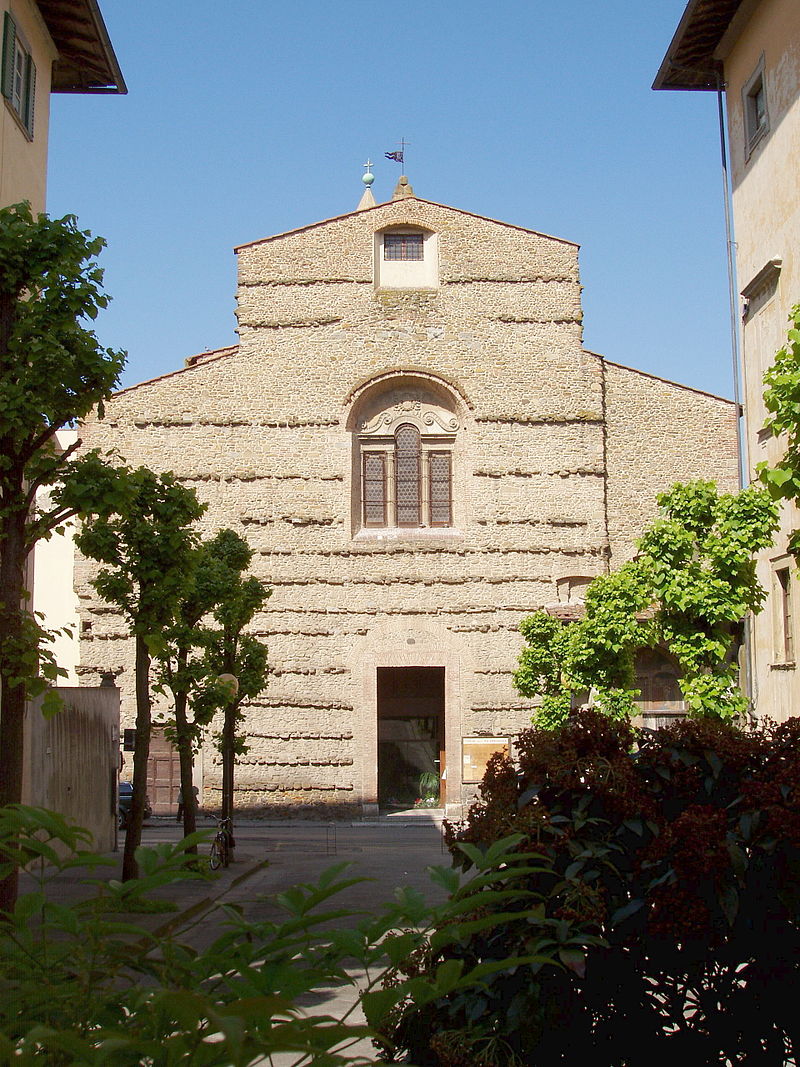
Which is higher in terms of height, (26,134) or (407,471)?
(26,134)

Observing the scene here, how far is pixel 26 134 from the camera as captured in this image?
17203 mm

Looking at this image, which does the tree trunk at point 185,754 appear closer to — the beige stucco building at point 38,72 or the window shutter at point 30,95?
the beige stucco building at point 38,72

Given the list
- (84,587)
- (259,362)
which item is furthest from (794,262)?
(84,587)

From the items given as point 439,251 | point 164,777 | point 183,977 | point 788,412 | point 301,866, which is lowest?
point 301,866

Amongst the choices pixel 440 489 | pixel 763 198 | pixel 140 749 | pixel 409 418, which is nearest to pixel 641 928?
pixel 140 749

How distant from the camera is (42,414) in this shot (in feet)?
33.5

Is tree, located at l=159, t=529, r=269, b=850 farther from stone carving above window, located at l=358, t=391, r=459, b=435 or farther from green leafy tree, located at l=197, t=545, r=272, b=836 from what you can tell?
stone carving above window, located at l=358, t=391, r=459, b=435

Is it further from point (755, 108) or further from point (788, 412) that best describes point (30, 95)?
point (788, 412)

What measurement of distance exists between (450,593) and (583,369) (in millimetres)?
6877

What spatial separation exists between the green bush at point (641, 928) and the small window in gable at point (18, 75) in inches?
562

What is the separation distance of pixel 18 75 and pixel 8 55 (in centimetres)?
68

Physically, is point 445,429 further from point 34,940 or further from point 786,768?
point 34,940

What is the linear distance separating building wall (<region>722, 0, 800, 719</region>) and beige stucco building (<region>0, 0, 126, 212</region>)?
991 centimetres

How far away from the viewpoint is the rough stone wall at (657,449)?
104 ft
